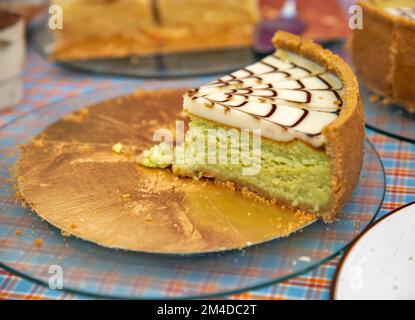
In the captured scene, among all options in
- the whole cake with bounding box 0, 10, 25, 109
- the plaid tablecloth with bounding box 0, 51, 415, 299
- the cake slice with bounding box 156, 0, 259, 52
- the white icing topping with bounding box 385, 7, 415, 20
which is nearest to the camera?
the plaid tablecloth with bounding box 0, 51, 415, 299

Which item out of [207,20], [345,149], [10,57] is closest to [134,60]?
[207,20]

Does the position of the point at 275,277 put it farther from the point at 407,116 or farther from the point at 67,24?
the point at 67,24

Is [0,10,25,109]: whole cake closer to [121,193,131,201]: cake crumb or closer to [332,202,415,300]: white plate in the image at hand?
[121,193,131,201]: cake crumb

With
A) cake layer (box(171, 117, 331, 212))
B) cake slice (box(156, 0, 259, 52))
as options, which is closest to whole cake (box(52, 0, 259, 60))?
cake slice (box(156, 0, 259, 52))

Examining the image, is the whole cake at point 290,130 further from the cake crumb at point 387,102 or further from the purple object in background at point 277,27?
the purple object in background at point 277,27

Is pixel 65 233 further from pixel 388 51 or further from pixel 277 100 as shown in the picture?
pixel 388 51

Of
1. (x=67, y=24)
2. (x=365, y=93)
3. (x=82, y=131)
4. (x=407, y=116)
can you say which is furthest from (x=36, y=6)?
(x=407, y=116)

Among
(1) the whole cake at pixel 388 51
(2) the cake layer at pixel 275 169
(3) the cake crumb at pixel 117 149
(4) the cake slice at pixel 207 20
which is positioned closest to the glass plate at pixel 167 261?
(2) the cake layer at pixel 275 169
